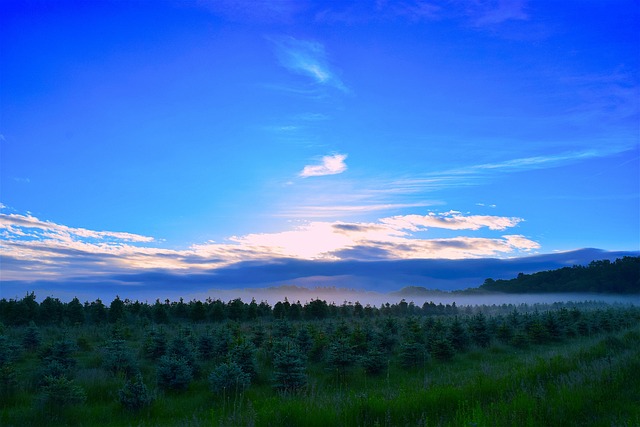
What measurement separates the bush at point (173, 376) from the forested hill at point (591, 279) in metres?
124

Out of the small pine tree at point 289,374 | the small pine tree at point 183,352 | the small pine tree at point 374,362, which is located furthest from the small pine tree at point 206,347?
the small pine tree at point 374,362

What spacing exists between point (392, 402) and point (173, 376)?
27.3 feet

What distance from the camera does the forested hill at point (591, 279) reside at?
111 meters

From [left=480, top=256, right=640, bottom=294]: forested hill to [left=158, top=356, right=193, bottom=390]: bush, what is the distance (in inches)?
4888

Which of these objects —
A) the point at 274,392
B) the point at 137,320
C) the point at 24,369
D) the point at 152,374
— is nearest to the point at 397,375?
the point at 274,392

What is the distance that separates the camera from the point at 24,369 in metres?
17.8

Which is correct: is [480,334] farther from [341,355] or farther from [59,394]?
[59,394]

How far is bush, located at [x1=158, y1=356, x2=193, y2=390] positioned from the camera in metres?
14.4

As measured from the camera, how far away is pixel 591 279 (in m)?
117

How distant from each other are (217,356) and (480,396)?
13190mm

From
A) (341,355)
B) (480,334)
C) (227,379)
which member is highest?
(341,355)

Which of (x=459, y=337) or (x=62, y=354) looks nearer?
(x=62, y=354)

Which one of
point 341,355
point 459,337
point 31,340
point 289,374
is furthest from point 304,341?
point 31,340

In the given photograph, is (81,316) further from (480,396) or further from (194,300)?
(480,396)
